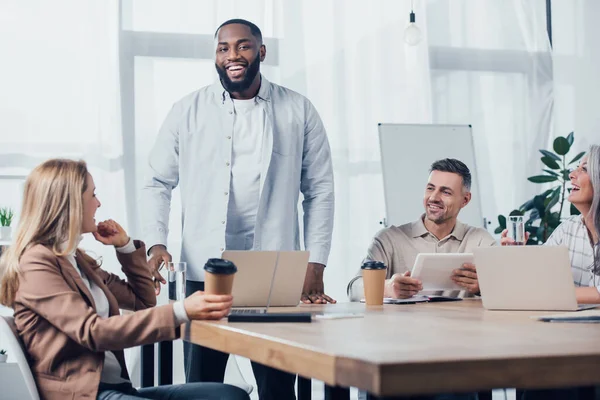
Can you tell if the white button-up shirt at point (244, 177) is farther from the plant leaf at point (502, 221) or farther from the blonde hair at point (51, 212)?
the plant leaf at point (502, 221)

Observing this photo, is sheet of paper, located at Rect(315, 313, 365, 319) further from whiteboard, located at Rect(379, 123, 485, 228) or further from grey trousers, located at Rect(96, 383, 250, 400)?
whiteboard, located at Rect(379, 123, 485, 228)

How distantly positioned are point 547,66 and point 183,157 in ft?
10.00

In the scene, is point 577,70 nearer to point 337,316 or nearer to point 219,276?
point 337,316

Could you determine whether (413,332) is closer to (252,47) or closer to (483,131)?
(252,47)

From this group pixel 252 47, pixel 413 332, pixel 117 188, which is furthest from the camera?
pixel 117 188

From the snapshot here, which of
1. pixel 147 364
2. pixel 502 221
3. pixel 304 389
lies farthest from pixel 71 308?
pixel 502 221

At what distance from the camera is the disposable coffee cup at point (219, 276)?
1.81m

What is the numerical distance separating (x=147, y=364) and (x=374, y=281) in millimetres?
693

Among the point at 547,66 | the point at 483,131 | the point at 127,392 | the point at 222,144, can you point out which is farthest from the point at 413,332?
the point at 547,66

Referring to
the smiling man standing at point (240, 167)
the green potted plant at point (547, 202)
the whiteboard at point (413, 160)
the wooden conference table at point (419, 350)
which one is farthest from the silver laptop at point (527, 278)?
the green potted plant at point (547, 202)

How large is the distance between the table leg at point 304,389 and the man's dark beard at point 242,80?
1077 mm

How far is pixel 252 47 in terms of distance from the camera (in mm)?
3008

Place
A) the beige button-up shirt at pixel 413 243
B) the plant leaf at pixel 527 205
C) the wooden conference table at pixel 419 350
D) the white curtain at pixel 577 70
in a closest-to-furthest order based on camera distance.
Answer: the wooden conference table at pixel 419 350 → the beige button-up shirt at pixel 413 243 → the plant leaf at pixel 527 205 → the white curtain at pixel 577 70

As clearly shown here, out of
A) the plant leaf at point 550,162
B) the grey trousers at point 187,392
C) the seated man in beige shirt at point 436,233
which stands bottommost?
the grey trousers at point 187,392
